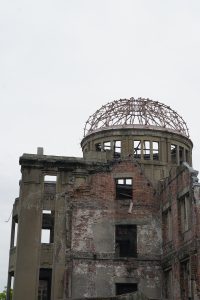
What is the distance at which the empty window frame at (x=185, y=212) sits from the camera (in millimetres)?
22808

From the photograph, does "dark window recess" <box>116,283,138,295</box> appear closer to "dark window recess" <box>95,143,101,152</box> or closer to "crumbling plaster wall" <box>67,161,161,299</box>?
"crumbling plaster wall" <box>67,161,161,299</box>

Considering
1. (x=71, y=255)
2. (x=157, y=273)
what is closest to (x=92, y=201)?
(x=71, y=255)

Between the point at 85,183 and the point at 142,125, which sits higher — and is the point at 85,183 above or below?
below

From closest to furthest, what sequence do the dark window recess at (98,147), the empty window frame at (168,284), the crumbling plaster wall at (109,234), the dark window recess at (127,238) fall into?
the empty window frame at (168,284) → the crumbling plaster wall at (109,234) → the dark window recess at (127,238) → the dark window recess at (98,147)

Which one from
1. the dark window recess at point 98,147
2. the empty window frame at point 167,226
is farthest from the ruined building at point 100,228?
the dark window recess at point 98,147

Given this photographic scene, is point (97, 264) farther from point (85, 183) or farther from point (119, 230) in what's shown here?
point (85, 183)

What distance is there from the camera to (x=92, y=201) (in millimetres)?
27453

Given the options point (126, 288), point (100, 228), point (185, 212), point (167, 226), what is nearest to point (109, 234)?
point (100, 228)

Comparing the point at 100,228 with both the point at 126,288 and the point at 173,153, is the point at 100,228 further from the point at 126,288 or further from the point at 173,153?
the point at 173,153

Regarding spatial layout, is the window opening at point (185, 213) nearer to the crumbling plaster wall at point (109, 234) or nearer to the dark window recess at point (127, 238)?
the crumbling plaster wall at point (109, 234)

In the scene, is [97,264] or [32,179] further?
[32,179]

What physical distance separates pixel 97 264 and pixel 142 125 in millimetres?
9873

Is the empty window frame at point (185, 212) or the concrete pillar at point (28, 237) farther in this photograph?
the concrete pillar at point (28, 237)

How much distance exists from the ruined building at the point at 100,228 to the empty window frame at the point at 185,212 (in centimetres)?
5
